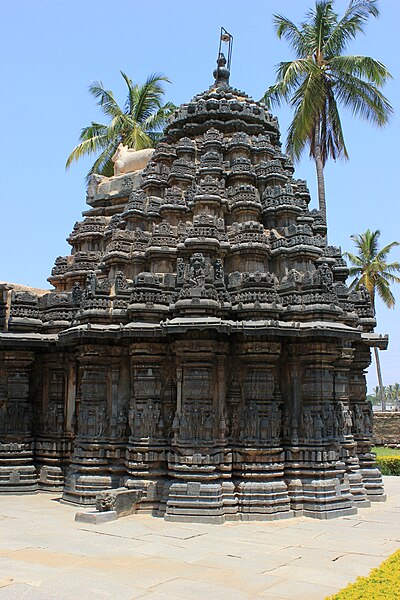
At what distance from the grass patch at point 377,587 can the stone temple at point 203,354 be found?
4.69m

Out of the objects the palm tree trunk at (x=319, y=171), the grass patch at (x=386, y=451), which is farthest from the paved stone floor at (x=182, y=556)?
the grass patch at (x=386, y=451)

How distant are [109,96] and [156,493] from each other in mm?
22982

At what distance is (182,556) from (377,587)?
10.7 feet

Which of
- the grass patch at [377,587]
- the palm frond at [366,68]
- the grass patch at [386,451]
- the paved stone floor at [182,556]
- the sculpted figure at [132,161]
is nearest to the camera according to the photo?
the grass patch at [377,587]

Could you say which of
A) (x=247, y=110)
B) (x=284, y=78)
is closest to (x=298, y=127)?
(x=284, y=78)

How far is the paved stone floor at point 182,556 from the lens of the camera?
6.60 meters

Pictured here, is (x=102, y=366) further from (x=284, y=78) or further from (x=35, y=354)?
(x=284, y=78)

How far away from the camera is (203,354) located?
36.4 ft

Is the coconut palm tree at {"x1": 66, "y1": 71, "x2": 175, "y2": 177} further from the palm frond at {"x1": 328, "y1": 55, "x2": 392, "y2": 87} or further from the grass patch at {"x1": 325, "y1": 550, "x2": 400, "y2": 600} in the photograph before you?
the grass patch at {"x1": 325, "y1": 550, "x2": 400, "y2": 600}

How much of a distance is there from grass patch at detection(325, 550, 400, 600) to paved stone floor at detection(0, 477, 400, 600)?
0.79 m

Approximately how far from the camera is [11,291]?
1447 centimetres

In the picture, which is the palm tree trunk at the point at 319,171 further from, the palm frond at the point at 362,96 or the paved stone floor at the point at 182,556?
the paved stone floor at the point at 182,556

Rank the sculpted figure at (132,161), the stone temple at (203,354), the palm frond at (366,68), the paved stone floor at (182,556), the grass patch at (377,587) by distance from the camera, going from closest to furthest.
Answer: the grass patch at (377,587) → the paved stone floor at (182,556) → the stone temple at (203,354) → the sculpted figure at (132,161) → the palm frond at (366,68)

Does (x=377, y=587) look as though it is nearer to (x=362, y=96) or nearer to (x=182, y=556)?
(x=182, y=556)
